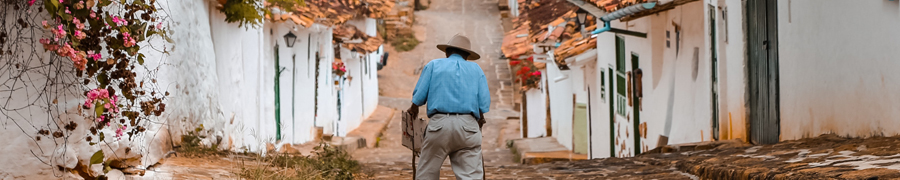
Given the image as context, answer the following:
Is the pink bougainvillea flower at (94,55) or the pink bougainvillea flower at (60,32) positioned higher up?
the pink bougainvillea flower at (60,32)

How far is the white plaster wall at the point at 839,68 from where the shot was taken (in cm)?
580

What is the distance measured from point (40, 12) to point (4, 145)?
751mm

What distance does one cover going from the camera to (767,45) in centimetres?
802

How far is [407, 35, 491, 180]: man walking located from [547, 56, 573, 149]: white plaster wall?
12302 mm

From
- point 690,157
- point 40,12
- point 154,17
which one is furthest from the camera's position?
point 690,157

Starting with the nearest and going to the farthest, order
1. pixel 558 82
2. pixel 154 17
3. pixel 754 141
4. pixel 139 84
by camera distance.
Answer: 1. pixel 139 84
2. pixel 154 17
3. pixel 754 141
4. pixel 558 82

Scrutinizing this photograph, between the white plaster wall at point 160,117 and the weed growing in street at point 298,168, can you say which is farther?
the weed growing in street at point 298,168

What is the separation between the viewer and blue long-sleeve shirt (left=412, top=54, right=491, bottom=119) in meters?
5.91

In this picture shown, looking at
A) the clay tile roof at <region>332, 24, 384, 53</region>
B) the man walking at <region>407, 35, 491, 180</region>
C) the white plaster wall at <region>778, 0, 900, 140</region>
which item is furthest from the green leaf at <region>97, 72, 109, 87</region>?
the clay tile roof at <region>332, 24, 384, 53</region>

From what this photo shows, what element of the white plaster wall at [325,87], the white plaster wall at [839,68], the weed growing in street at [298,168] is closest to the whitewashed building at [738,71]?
the white plaster wall at [839,68]

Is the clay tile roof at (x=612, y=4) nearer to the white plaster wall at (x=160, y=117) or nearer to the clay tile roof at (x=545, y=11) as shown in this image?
the white plaster wall at (x=160, y=117)

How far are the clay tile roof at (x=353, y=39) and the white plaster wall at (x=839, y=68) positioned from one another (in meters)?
14.4

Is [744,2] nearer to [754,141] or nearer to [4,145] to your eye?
[754,141]

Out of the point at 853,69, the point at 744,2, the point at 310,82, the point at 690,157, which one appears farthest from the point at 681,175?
the point at 310,82
